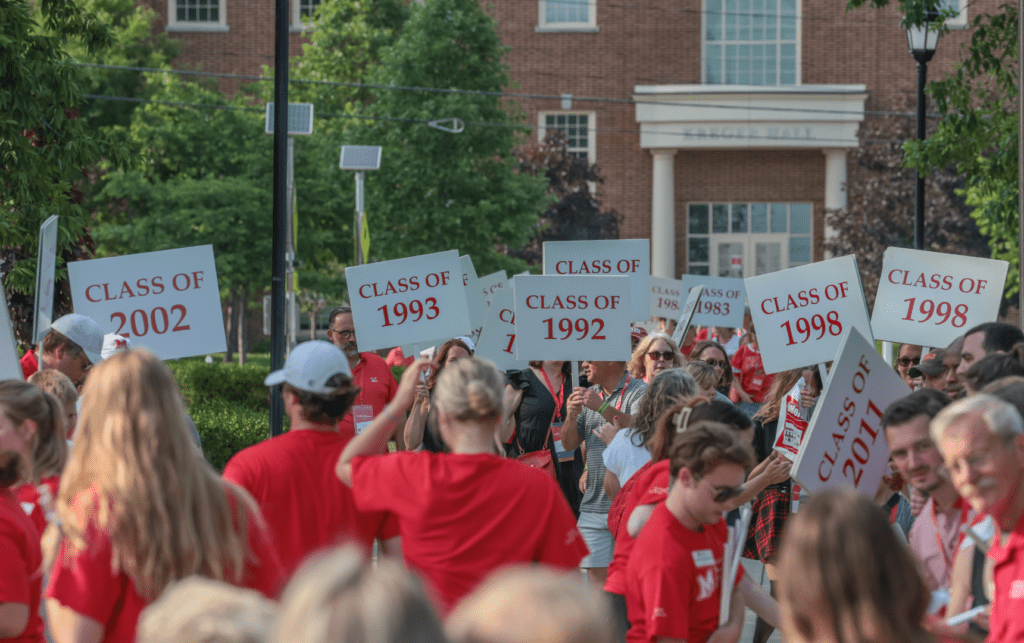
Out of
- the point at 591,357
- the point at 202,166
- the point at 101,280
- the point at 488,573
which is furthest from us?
the point at 202,166

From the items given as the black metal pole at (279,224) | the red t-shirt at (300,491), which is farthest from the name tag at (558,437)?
the red t-shirt at (300,491)

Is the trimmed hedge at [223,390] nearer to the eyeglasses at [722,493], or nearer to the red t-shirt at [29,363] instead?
the red t-shirt at [29,363]

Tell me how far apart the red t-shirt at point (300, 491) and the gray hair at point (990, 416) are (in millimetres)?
1688

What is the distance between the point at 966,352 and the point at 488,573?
8.92 ft

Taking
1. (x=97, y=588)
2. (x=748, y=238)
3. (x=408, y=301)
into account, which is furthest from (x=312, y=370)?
(x=748, y=238)

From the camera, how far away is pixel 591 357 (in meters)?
7.55

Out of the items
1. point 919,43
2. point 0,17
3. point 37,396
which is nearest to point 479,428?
point 37,396

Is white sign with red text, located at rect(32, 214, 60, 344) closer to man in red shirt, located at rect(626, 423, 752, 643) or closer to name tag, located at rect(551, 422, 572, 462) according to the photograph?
name tag, located at rect(551, 422, 572, 462)

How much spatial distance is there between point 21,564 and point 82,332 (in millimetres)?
2798

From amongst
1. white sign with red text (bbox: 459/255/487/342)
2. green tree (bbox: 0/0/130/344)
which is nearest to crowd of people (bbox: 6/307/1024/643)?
white sign with red text (bbox: 459/255/487/342)

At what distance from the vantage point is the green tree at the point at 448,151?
2497cm

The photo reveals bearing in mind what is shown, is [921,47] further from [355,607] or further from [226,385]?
[355,607]

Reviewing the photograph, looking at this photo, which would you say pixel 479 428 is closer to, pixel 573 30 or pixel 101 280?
pixel 101 280

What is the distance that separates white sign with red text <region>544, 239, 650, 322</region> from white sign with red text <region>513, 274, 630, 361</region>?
6.93 ft
